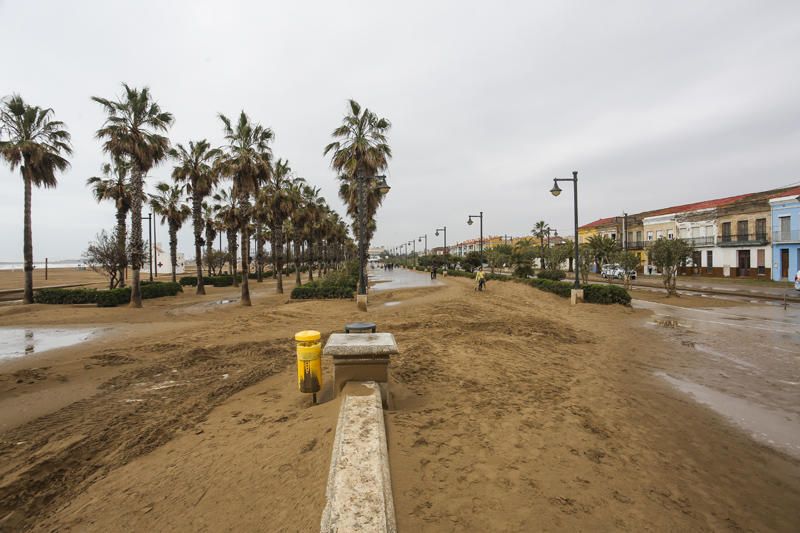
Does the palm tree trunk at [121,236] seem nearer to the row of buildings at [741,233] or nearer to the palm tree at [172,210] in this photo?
the palm tree at [172,210]

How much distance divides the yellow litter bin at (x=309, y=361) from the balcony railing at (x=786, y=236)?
46.8 meters

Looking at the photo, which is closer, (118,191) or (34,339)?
(34,339)

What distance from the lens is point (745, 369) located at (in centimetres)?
839

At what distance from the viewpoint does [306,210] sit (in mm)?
35125

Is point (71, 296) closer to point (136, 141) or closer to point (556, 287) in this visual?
point (136, 141)

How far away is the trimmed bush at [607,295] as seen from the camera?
18188mm

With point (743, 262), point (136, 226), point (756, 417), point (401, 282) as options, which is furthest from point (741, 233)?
point (136, 226)

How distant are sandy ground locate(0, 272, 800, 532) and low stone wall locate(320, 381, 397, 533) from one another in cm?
19

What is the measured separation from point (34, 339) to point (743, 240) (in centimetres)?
5569

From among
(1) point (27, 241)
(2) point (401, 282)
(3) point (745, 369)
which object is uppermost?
(1) point (27, 241)

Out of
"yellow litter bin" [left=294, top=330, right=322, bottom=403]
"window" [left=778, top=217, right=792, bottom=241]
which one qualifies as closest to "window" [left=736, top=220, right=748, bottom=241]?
"window" [left=778, top=217, right=792, bottom=241]

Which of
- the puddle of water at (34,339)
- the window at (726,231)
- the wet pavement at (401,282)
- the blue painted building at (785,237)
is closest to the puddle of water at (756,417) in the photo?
the puddle of water at (34,339)

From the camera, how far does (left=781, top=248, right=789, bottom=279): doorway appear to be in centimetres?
3500

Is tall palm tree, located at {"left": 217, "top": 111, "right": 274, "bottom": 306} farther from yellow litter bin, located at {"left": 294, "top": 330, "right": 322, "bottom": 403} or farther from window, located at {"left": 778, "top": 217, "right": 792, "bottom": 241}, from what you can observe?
window, located at {"left": 778, "top": 217, "right": 792, "bottom": 241}
